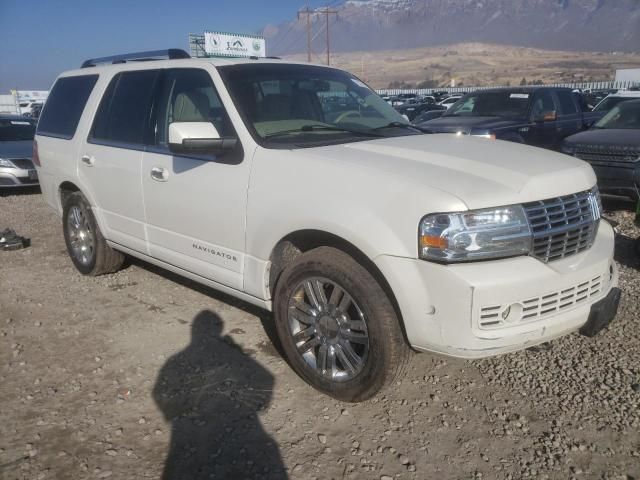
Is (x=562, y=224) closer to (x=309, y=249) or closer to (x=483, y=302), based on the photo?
(x=483, y=302)

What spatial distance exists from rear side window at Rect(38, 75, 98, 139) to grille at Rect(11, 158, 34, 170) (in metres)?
5.57

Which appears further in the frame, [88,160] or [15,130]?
[15,130]

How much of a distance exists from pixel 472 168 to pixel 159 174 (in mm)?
2240

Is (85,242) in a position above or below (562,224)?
below

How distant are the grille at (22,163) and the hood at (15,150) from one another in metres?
0.09

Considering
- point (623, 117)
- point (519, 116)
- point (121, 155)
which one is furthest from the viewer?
point (519, 116)

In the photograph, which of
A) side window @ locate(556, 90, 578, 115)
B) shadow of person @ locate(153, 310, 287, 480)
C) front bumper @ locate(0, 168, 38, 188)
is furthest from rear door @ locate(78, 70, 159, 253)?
side window @ locate(556, 90, 578, 115)

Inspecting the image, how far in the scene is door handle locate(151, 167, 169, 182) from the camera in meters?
3.91

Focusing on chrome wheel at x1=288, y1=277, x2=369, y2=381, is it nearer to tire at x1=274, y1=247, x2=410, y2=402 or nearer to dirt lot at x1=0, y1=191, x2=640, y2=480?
tire at x1=274, y1=247, x2=410, y2=402

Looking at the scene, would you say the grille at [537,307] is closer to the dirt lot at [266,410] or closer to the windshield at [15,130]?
the dirt lot at [266,410]

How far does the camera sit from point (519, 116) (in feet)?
30.5

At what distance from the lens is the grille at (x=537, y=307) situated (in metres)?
2.58

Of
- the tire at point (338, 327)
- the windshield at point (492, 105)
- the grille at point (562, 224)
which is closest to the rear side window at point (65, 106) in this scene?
the tire at point (338, 327)

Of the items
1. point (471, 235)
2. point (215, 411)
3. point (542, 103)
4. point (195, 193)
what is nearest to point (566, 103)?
point (542, 103)
